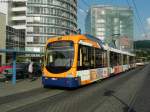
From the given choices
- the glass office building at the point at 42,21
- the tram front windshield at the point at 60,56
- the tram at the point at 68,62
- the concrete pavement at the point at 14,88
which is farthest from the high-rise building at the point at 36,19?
the tram front windshield at the point at 60,56

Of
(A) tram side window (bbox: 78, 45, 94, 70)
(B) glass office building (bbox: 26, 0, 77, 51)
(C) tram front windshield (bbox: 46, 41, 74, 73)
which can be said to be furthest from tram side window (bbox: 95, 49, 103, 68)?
(B) glass office building (bbox: 26, 0, 77, 51)

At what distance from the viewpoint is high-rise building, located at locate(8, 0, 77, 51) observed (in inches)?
3647

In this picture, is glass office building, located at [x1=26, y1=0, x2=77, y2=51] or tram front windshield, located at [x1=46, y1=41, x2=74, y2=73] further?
glass office building, located at [x1=26, y1=0, x2=77, y2=51]

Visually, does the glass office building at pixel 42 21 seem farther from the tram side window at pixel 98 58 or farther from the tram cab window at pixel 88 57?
the tram cab window at pixel 88 57

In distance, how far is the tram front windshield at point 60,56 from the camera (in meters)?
16.5

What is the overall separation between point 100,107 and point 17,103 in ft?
11.1

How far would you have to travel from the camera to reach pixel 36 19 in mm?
93500

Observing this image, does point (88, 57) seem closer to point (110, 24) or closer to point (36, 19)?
point (36, 19)

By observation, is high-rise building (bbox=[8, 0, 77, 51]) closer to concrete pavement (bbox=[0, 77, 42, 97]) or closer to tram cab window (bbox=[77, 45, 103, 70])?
concrete pavement (bbox=[0, 77, 42, 97])

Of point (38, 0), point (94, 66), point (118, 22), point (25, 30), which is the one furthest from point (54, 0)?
point (94, 66)

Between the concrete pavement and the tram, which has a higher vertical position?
the tram

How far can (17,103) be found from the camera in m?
11.9

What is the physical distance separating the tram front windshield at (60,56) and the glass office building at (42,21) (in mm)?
76603

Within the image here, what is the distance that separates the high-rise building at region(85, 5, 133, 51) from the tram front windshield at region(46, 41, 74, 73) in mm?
43175
